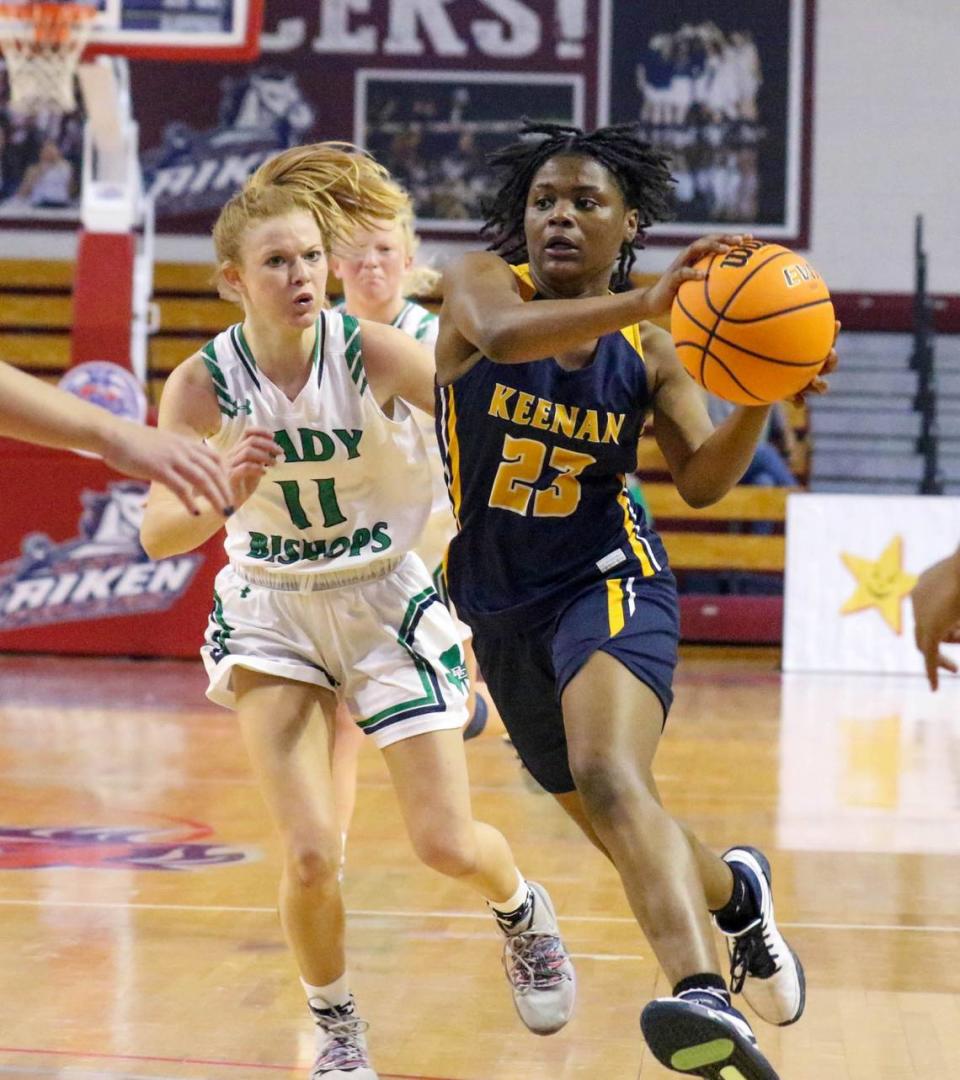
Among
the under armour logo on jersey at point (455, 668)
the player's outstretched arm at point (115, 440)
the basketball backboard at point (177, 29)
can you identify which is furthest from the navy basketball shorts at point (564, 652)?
the basketball backboard at point (177, 29)

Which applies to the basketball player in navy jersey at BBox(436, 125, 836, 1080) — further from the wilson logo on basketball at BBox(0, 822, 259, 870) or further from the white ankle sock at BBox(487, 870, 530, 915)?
the wilson logo on basketball at BBox(0, 822, 259, 870)

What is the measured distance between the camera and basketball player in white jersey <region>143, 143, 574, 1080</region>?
11.9 feet

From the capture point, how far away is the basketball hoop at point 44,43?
34.9 feet

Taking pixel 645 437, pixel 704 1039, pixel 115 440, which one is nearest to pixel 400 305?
pixel 115 440

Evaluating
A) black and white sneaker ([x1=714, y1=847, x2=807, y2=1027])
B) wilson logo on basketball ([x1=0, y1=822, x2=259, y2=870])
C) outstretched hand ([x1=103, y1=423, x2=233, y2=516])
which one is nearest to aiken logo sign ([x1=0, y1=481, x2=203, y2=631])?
wilson logo on basketball ([x1=0, y1=822, x2=259, y2=870])

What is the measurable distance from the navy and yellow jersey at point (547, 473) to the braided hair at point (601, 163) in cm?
28

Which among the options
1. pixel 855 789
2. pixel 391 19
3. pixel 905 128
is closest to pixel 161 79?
pixel 391 19

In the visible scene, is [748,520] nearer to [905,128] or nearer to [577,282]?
[905,128]

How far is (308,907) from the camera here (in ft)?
11.3

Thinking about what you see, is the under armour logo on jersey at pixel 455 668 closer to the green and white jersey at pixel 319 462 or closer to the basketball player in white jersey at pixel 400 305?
the green and white jersey at pixel 319 462

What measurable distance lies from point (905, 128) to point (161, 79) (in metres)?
6.62

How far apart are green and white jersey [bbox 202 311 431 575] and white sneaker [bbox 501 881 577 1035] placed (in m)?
0.90

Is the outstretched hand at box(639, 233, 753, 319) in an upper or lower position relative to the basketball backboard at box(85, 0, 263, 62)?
lower

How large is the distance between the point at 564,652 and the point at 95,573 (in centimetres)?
762
